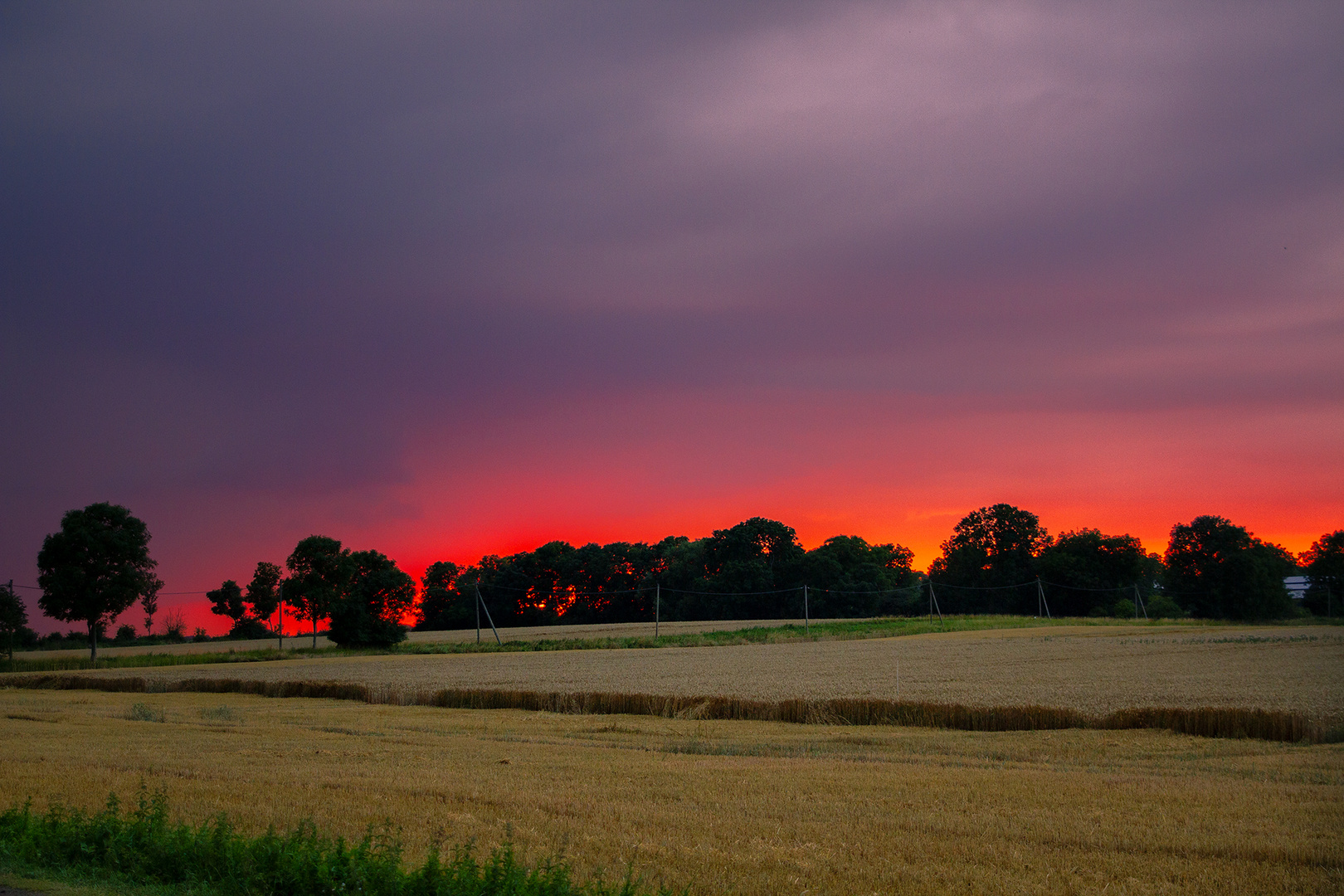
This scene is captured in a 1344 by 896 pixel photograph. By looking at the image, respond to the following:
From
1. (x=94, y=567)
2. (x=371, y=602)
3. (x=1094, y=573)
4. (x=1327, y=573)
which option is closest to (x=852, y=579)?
(x=1094, y=573)

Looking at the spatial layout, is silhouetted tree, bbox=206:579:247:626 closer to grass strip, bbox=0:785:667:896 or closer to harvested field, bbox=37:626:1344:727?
harvested field, bbox=37:626:1344:727

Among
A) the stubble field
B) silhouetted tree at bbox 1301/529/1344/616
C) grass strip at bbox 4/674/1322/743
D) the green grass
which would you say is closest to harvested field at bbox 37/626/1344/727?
the stubble field

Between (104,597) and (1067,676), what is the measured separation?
224 feet

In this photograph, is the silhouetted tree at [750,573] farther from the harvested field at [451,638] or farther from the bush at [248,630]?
the bush at [248,630]

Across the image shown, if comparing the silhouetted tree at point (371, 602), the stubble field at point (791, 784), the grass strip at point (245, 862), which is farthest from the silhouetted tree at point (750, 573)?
the grass strip at point (245, 862)

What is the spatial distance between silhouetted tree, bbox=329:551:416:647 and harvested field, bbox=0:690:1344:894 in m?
51.8

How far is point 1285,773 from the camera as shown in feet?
45.6

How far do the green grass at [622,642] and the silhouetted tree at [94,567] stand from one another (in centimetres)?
582

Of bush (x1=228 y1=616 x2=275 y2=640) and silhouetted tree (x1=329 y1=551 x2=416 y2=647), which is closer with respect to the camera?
silhouetted tree (x1=329 y1=551 x2=416 y2=647)

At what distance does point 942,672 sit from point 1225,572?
4398 inches

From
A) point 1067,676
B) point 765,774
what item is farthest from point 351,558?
point 765,774

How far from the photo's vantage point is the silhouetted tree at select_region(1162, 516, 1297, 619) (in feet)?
391

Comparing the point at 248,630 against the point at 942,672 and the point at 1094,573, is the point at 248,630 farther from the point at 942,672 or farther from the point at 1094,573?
the point at 1094,573

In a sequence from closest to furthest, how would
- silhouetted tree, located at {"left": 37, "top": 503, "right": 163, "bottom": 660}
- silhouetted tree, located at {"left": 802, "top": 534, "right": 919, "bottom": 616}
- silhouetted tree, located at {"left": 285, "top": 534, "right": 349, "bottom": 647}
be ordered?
silhouetted tree, located at {"left": 37, "top": 503, "right": 163, "bottom": 660}
silhouetted tree, located at {"left": 285, "top": 534, "right": 349, "bottom": 647}
silhouetted tree, located at {"left": 802, "top": 534, "right": 919, "bottom": 616}
